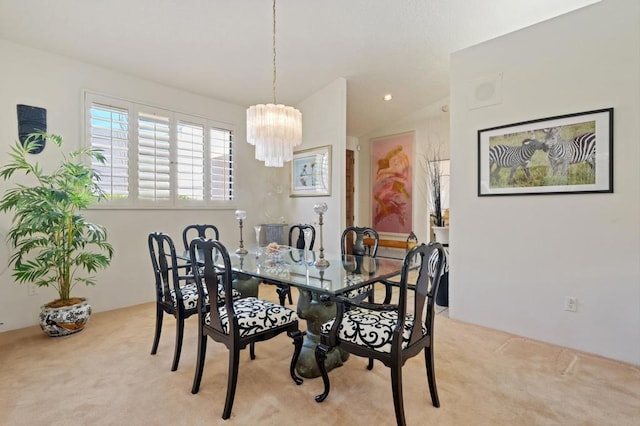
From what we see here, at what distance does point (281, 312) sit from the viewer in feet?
6.88

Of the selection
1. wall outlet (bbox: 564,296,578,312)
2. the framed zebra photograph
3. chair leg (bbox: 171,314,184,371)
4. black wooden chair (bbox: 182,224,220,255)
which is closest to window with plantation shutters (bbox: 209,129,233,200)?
black wooden chair (bbox: 182,224,220,255)

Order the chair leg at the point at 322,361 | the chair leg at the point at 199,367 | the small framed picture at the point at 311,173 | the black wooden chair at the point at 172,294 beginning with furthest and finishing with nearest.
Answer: the small framed picture at the point at 311,173 < the black wooden chair at the point at 172,294 < the chair leg at the point at 199,367 < the chair leg at the point at 322,361

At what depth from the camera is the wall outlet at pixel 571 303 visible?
2.68 metres

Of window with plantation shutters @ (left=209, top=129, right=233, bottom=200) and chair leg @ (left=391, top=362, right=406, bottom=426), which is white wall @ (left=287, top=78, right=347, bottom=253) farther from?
chair leg @ (left=391, top=362, right=406, bottom=426)

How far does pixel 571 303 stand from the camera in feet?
8.86

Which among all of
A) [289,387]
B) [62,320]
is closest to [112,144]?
[62,320]

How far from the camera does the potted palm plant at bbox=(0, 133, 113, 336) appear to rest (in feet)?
8.82

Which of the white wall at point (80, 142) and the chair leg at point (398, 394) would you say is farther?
the white wall at point (80, 142)

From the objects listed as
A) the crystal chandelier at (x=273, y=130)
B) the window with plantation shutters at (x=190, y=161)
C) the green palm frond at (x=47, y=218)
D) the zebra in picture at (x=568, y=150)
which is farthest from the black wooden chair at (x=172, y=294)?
the zebra in picture at (x=568, y=150)

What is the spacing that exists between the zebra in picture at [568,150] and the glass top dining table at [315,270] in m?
1.67

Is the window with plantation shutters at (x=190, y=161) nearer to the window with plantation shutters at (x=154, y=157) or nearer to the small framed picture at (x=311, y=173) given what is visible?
the window with plantation shutters at (x=154, y=157)

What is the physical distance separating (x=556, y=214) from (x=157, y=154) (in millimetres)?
4242

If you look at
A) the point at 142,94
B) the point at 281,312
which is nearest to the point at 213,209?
the point at 142,94

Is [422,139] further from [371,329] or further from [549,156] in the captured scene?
[371,329]
